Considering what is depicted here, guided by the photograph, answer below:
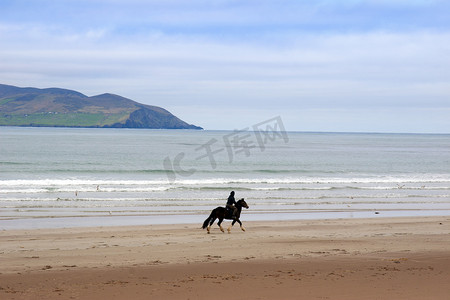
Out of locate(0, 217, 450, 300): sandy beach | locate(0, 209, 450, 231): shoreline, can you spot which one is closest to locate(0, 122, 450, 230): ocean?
locate(0, 209, 450, 231): shoreline

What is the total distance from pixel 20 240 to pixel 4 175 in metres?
25.8

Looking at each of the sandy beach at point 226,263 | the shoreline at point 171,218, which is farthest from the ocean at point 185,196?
the sandy beach at point 226,263

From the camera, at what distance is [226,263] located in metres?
11.0

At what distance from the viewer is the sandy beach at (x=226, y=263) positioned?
28.3 feet

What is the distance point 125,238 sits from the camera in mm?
14445

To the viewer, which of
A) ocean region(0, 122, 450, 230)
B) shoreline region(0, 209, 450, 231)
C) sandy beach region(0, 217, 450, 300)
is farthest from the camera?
ocean region(0, 122, 450, 230)

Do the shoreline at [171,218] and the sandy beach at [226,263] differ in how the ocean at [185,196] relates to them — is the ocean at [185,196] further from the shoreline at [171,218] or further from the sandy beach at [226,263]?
the sandy beach at [226,263]

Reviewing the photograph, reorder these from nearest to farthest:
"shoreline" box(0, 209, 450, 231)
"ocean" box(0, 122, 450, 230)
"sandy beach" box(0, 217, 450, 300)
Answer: "sandy beach" box(0, 217, 450, 300), "shoreline" box(0, 209, 450, 231), "ocean" box(0, 122, 450, 230)

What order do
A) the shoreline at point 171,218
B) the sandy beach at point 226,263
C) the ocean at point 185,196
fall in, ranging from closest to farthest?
1. the sandy beach at point 226,263
2. the shoreline at point 171,218
3. the ocean at point 185,196

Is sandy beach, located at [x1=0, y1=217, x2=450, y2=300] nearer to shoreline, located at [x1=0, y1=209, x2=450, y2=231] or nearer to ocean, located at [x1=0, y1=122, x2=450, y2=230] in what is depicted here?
shoreline, located at [x1=0, y1=209, x2=450, y2=231]

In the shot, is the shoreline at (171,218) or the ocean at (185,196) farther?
the ocean at (185,196)

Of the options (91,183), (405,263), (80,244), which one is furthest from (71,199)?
(405,263)

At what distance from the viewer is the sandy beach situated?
863 centimetres

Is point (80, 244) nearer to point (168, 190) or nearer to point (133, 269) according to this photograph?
point (133, 269)
